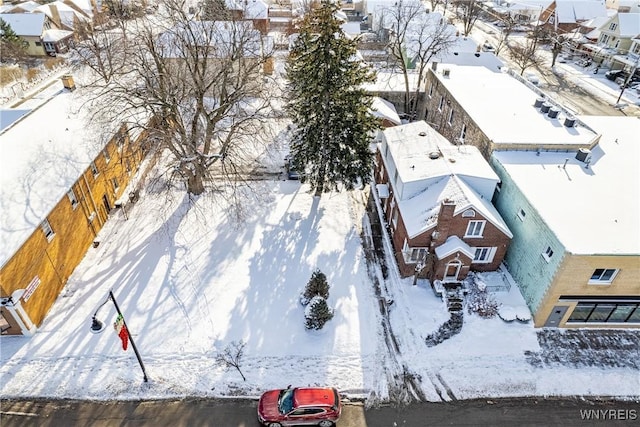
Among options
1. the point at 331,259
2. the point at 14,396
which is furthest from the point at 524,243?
the point at 14,396

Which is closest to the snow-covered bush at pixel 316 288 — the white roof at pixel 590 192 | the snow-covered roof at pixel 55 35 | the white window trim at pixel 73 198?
the white roof at pixel 590 192

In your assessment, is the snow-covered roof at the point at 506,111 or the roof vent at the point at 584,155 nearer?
the roof vent at the point at 584,155

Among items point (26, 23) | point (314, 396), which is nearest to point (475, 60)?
point (314, 396)

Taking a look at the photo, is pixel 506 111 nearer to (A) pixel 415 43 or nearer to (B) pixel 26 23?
(A) pixel 415 43

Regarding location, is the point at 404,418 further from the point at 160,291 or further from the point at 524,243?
the point at 160,291

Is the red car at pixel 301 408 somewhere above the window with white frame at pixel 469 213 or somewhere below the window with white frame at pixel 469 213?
below

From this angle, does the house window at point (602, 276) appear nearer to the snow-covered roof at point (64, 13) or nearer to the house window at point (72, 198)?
the house window at point (72, 198)
